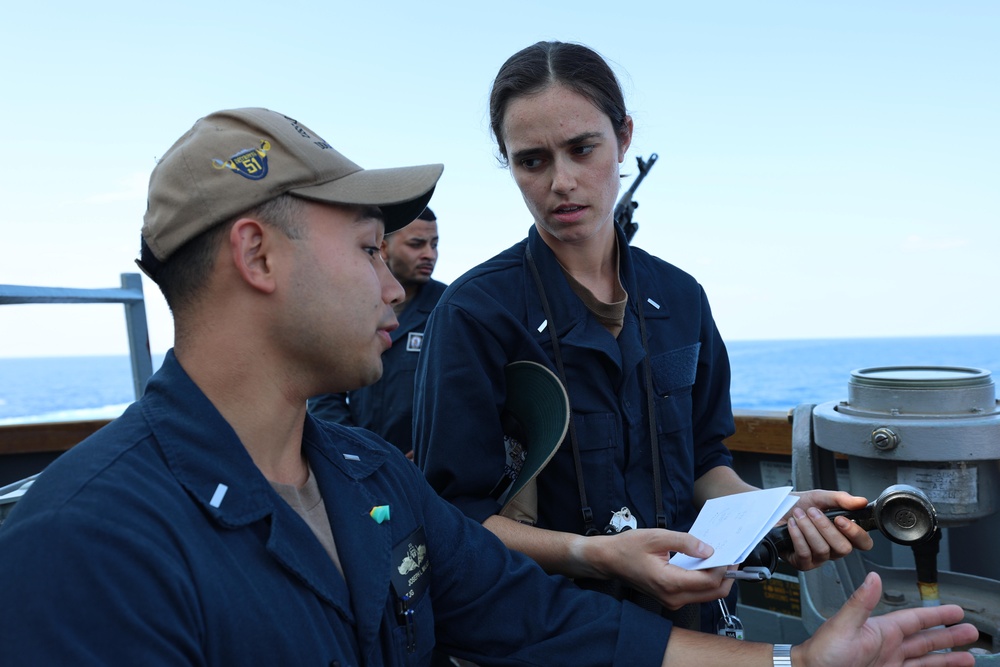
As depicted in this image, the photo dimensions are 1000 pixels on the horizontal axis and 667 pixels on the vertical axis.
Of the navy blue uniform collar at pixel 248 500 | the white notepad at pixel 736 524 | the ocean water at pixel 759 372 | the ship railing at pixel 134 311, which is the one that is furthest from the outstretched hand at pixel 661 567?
the ocean water at pixel 759 372

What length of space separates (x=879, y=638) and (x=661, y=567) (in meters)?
0.41

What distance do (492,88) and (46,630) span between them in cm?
160

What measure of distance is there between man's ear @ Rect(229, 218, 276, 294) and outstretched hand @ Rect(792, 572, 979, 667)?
1175mm

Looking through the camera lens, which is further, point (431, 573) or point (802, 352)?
point (802, 352)

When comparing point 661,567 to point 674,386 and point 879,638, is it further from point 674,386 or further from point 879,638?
point 674,386

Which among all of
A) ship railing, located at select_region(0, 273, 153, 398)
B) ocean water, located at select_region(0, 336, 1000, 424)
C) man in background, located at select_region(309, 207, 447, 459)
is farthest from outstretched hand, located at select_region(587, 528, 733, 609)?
ocean water, located at select_region(0, 336, 1000, 424)

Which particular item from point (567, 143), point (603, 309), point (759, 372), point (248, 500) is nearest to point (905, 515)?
point (603, 309)

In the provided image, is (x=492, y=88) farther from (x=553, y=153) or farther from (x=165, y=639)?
(x=165, y=639)

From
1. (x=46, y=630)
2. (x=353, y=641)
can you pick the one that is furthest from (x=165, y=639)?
(x=353, y=641)

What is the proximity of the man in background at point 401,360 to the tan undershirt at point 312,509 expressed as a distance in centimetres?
245

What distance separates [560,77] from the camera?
75.5 inches

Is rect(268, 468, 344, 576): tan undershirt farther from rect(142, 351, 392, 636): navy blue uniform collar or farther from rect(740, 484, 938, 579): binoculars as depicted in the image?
rect(740, 484, 938, 579): binoculars

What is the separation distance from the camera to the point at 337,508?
4.38ft

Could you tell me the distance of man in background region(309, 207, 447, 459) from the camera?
393 cm
